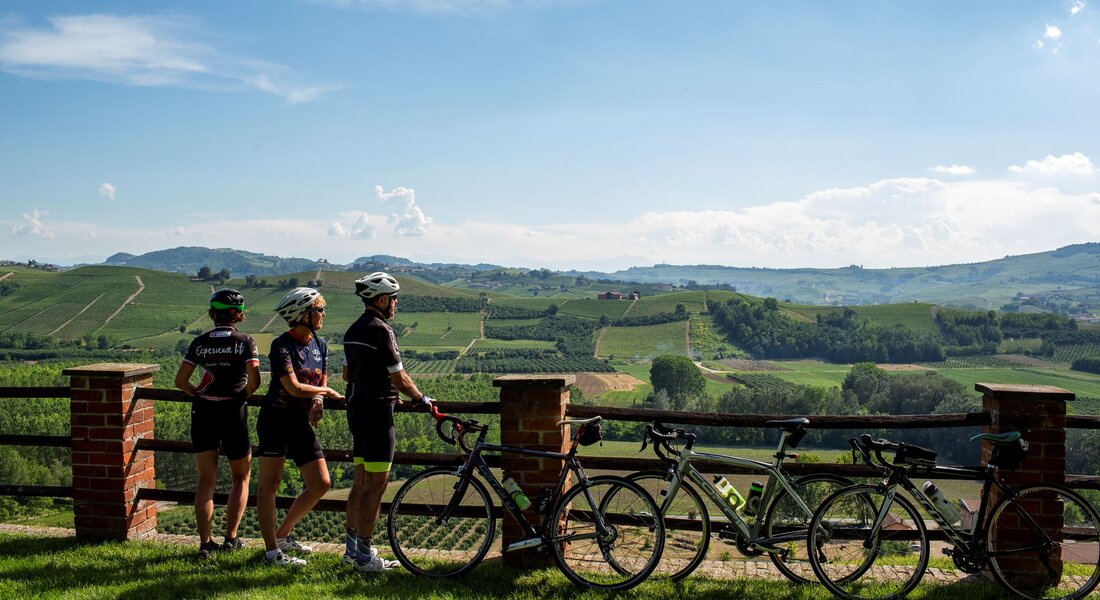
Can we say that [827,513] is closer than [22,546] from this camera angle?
Yes

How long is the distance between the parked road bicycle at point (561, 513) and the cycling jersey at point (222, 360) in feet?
4.62

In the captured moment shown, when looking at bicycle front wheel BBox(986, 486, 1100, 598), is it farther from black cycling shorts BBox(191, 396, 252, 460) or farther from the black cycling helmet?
the black cycling helmet

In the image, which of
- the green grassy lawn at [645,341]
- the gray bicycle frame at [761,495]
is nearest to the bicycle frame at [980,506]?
the gray bicycle frame at [761,495]

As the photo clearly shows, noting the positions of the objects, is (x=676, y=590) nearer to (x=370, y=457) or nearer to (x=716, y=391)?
(x=370, y=457)

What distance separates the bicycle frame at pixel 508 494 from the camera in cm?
502

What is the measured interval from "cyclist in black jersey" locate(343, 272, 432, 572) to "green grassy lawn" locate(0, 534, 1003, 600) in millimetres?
390

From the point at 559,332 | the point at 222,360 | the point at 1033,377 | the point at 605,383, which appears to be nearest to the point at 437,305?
the point at 559,332

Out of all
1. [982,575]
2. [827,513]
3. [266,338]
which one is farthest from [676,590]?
[266,338]

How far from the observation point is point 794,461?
16.7 feet

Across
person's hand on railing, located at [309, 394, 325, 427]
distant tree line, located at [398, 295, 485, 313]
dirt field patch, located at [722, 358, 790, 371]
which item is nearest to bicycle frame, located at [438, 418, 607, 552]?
person's hand on railing, located at [309, 394, 325, 427]

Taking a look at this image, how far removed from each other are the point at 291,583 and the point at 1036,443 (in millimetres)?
5188

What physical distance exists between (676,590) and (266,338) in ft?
368

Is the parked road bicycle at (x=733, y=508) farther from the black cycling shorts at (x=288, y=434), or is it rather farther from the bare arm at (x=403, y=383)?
the black cycling shorts at (x=288, y=434)

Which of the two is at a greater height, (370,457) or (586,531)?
(370,457)
